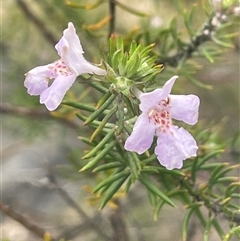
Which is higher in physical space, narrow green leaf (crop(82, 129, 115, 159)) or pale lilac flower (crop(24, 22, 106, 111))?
pale lilac flower (crop(24, 22, 106, 111))

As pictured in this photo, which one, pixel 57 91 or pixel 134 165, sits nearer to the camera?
pixel 57 91

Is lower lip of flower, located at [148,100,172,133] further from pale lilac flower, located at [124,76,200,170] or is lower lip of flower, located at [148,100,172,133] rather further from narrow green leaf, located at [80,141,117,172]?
narrow green leaf, located at [80,141,117,172]

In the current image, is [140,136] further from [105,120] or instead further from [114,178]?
[114,178]

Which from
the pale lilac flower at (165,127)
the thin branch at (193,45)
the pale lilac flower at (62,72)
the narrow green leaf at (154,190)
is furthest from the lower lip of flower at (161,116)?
the thin branch at (193,45)

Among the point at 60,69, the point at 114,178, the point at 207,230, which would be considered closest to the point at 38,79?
the point at 60,69

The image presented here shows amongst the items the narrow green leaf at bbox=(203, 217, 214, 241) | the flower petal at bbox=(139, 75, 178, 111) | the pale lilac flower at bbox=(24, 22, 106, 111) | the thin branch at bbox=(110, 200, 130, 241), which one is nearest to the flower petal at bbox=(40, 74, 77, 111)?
the pale lilac flower at bbox=(24, 22, 106, 111)

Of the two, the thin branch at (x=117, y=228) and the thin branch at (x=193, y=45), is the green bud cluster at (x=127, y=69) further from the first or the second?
the thin branch at (x=117, y=228)

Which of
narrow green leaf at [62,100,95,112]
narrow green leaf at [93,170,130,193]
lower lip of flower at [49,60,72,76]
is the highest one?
lower lip of flower at [49,60,72,76]

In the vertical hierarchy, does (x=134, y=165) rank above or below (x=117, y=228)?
above
